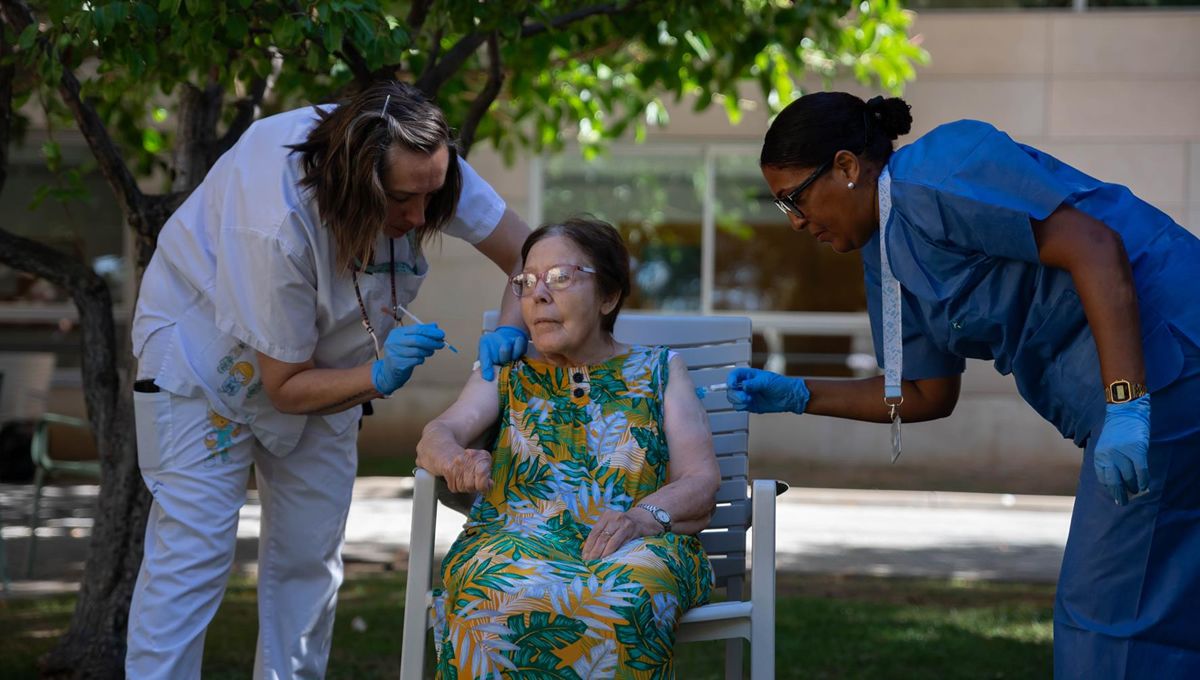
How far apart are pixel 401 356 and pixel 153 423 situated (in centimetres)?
61

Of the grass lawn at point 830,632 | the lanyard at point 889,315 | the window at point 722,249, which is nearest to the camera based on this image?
the lanyard at point 889,315

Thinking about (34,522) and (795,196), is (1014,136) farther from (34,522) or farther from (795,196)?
A: (795,196)

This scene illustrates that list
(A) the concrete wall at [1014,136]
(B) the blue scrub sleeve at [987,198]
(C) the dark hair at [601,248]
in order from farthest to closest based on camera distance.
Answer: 1. (A) the concrete wall at [1014,136]
2. (C) the dark hair at [601,248]
3. (B) the blue scrub sleeve at [987,198]

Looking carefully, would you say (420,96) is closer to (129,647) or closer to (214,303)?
(214,303)

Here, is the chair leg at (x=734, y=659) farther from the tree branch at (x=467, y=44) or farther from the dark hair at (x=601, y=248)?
the tree branch at (x=467, y=44)

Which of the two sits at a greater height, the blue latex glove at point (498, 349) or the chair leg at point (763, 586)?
the blue latex glove at point (498, 349)

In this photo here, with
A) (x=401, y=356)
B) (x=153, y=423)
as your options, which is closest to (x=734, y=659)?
(x=401, y=356)

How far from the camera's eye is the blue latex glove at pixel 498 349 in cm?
326

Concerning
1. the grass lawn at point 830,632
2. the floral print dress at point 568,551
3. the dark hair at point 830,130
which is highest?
the dark hair at point 830,130

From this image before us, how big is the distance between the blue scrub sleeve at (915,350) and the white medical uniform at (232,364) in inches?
42.5

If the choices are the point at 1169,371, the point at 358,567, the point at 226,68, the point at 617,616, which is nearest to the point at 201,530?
the point at 617,616

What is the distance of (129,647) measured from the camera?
2.98 m

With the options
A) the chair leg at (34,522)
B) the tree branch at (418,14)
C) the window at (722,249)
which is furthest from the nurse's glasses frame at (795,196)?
the window at (722,249)

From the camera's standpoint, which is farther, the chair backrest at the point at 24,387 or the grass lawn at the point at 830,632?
the chair backrest at the point at 24,387
